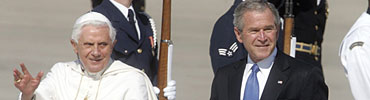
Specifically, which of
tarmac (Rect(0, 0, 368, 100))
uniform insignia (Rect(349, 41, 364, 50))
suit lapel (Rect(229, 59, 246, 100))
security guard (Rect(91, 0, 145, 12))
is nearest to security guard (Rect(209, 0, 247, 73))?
security guard (Rect(91, 0, 145, 12))

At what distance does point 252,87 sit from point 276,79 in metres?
0.14

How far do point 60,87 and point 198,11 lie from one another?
8288 mm

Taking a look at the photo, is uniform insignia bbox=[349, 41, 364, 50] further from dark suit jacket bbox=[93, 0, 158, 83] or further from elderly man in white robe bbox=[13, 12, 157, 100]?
dark suit jacket bbox=[93, 0, 158, 83]

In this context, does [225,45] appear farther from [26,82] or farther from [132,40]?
[26,82]

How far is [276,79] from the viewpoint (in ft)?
22.5

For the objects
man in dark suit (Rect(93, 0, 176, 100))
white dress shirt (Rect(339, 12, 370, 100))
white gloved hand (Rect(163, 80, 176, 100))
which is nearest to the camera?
white dress shirt (Rect(339, 12, 370, 100))

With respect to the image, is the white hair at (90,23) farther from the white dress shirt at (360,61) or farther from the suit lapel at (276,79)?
the white dress shirt at (360,61)

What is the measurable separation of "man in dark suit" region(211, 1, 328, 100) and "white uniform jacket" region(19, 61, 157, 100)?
1.81ft

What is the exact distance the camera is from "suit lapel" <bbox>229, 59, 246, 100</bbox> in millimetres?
6922

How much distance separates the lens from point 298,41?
9.10m

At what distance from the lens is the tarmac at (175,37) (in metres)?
12.8

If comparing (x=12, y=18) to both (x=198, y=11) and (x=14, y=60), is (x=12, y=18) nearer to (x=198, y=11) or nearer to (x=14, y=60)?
(x=14, y=60)

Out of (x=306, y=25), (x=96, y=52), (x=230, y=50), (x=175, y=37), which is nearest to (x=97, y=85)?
(x=96, y=52)

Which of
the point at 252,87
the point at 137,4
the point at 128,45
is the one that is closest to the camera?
the point at 252,87
